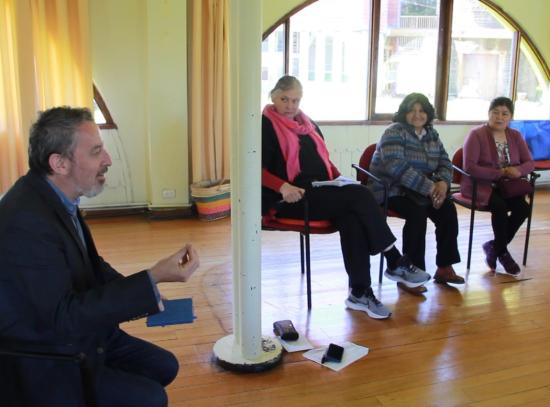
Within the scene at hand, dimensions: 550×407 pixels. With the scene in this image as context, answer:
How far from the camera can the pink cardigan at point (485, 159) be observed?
3311mm

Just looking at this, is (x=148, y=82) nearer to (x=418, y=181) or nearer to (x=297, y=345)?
(x=418, y=181)

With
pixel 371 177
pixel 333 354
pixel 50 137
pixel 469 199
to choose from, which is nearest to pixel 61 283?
pixel 50 137

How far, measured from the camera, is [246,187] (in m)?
2.03

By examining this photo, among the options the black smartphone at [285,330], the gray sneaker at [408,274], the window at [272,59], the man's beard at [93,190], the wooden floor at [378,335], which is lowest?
the wooden floor at [378,335]

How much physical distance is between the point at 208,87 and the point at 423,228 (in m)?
2.32

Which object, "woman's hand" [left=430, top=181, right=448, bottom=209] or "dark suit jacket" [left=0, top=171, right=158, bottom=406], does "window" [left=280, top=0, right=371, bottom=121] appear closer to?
"woman's hand" [left=430, top=181, right=448, bottom=209]

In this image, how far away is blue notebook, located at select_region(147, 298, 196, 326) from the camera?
2594 mm

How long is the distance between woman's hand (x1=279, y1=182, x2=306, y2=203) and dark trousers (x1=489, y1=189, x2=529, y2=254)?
1323 mm

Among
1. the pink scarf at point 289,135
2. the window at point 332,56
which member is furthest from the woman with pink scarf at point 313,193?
the window at point 332,56

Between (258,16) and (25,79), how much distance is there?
2.52 metres

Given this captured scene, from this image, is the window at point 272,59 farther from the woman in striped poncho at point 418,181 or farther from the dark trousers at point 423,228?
the dark trousers at point 423,228

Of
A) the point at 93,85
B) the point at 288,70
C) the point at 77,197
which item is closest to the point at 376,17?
the point at 288,70

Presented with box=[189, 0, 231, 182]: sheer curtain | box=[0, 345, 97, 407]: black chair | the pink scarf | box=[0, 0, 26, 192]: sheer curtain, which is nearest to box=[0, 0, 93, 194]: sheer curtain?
box=[0, 0, 26, 192]: sheer curtain

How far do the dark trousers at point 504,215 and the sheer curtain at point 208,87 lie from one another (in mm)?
2247
